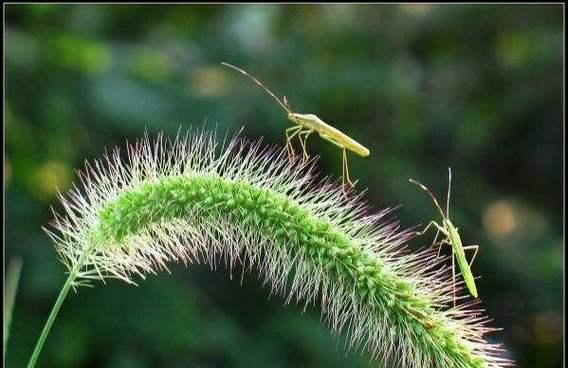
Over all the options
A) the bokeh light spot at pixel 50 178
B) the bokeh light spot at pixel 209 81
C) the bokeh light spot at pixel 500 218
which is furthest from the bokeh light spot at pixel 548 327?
the bokeh light spot at pixel 50 178

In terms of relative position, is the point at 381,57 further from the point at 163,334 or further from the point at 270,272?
the point at 270,272

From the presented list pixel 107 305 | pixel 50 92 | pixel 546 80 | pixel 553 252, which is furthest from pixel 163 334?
pixel 546 80

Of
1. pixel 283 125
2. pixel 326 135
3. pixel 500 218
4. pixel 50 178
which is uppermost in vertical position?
pixel 500 218

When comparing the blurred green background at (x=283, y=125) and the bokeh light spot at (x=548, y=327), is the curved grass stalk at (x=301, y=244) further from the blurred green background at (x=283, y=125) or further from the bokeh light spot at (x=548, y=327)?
the bokeh light spot at (x=548, y=327)

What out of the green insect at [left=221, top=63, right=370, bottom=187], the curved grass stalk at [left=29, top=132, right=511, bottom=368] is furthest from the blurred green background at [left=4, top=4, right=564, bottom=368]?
the curved grass stalk at [left=29, top=132, right=511, bottom=368]

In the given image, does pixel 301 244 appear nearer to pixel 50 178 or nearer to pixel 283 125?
pixel 50 178

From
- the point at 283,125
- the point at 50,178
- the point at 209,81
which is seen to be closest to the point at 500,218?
the point at 283,125
